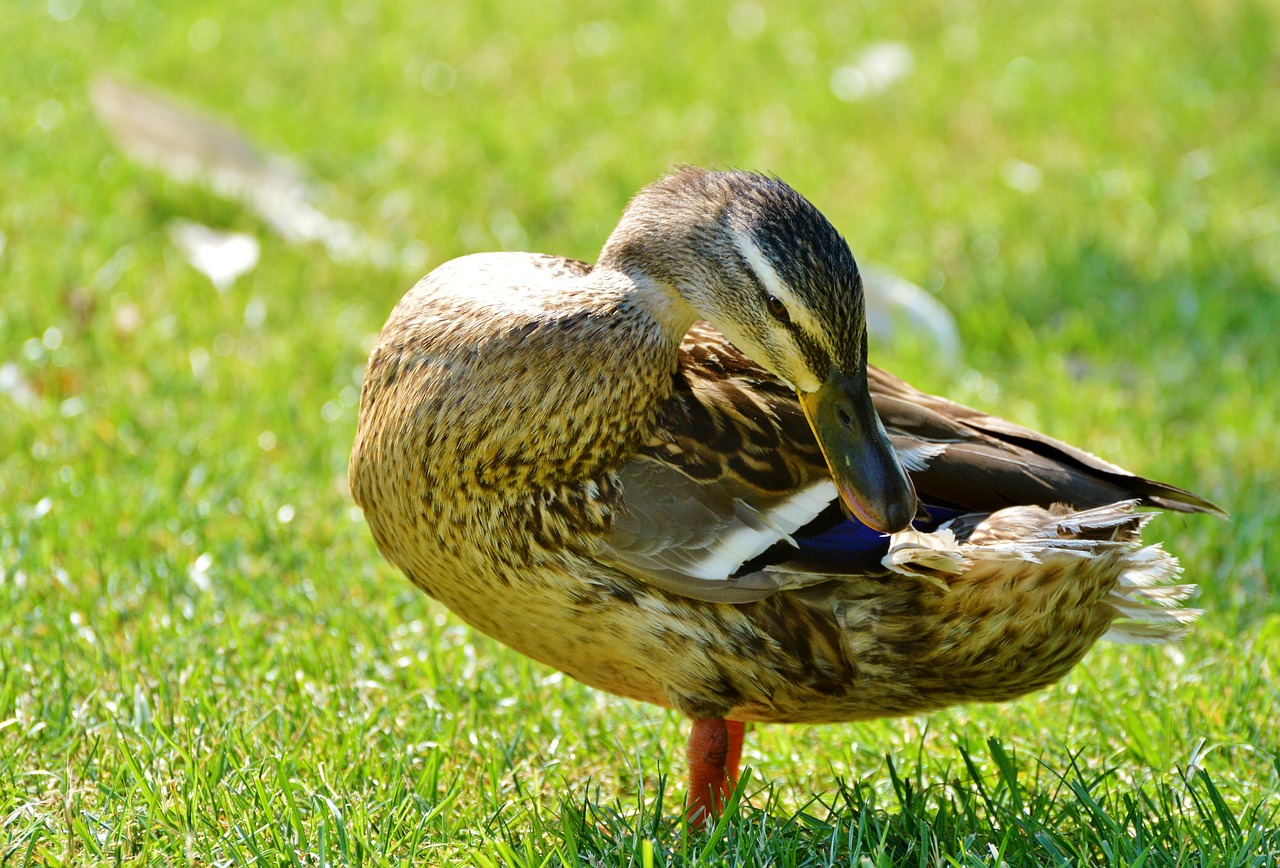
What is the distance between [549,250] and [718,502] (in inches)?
134

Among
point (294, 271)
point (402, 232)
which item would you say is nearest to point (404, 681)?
point (294, 271)

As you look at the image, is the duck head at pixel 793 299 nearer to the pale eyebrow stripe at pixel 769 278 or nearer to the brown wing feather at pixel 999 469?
the pale eyebrow stripe at pixel 769 278

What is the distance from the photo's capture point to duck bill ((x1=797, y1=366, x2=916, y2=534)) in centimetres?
268

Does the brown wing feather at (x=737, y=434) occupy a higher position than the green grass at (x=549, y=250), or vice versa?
the brown wing feather at (x=737, y=434)

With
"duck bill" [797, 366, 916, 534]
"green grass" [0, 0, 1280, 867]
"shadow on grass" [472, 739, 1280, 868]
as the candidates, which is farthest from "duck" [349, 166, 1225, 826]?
"green grass" [0, 0, 1280, 867]

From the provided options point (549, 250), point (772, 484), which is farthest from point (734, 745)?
point (549, 250)

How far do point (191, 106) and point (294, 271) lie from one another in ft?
6.14

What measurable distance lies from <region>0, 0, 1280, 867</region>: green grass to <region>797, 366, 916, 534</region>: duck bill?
0.58m

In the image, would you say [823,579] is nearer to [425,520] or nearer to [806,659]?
[806,659]

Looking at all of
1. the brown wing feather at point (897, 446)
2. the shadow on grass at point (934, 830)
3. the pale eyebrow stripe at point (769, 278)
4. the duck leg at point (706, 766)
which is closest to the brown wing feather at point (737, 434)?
the brown wing feather at point (897, 446)

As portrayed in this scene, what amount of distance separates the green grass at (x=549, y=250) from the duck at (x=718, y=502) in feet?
0.91

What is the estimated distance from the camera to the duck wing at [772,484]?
9.14ft

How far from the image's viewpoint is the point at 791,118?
23.9 feet

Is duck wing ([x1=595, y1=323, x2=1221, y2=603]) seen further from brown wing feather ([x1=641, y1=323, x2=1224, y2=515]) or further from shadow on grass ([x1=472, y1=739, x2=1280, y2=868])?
shadow on grass ([x1=472, y1=739, x2=1280, y2=868])
